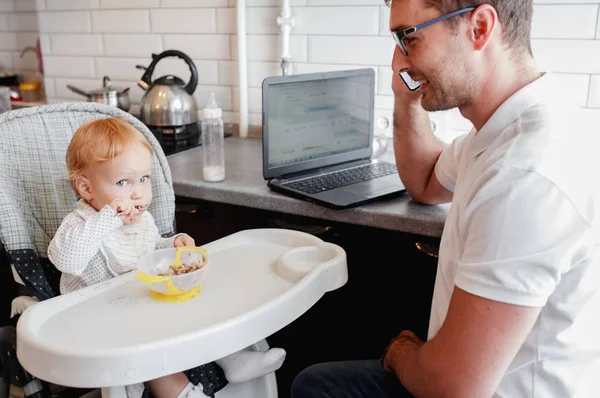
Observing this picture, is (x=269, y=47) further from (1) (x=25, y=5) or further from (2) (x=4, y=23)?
(2) (x=4, y=23)

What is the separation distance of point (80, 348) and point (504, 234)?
677 mm

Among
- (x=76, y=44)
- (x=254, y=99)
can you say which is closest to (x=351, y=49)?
(x=254, y=99)

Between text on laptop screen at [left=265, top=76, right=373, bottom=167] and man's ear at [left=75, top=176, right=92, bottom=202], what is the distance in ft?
1.63

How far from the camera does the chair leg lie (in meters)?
1.26

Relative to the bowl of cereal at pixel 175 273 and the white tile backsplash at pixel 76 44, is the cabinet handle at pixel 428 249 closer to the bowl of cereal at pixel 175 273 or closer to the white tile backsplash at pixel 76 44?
the bowl of cereal at pixel 175 273

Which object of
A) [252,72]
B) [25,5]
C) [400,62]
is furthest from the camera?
[25,5]

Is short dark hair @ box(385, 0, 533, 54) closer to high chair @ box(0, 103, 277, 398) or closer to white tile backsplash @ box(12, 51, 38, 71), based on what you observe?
high chair @ box(0, 103, 277, 398)

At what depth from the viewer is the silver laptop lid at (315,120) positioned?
1615mm

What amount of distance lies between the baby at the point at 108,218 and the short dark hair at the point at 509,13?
2.37 feet

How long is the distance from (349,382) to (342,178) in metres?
0.58

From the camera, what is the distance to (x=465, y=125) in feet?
6.55

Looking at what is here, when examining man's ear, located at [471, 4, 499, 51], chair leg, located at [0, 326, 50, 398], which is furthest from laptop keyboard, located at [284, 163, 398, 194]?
chair leg, located at [0, 326, 50, 398]

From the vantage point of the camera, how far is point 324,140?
68.6 inches

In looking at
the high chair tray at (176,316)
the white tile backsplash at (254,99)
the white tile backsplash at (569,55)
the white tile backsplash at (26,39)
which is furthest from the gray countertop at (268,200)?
the white tile backsplash at (26,39)
